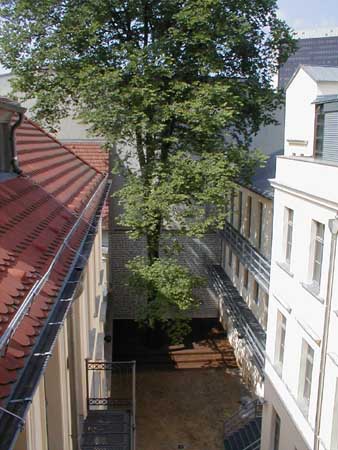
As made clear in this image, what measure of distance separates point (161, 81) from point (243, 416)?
10068 mm

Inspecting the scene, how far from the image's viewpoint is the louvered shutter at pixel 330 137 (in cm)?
999

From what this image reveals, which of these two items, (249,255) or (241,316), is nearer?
(241,316)

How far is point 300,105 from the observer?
41.0 ft

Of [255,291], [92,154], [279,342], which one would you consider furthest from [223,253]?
[279,342]

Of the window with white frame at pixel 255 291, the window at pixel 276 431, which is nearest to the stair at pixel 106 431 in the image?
the window at pixel 276 431

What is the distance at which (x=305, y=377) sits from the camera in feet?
33.3

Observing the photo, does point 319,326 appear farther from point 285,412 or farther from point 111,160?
point 111,160

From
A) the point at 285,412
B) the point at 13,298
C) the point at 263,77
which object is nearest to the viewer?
the point at 13,298

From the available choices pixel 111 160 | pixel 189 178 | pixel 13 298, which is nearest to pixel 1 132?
pixel 13 298

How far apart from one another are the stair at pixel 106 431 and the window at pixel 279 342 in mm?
5372

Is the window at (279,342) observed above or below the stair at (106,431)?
below

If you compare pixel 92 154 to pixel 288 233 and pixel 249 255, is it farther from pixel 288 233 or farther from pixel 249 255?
pixel 288 233

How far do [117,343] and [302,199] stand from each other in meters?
11.1

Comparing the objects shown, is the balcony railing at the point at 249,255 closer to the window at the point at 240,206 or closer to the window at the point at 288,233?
the window at the point at 240,206
